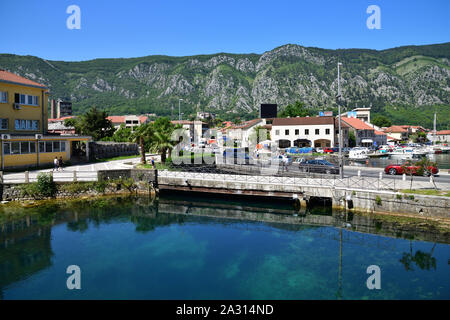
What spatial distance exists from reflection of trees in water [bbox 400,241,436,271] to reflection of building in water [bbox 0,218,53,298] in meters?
21.4

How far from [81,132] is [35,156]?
39.3m

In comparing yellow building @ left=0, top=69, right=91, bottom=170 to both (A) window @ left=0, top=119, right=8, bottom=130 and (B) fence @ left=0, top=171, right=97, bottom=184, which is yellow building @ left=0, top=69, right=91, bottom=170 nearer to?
(A) window @ left=0, top=119, right=8, bottom=130

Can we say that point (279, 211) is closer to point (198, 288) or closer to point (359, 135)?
point (198, 288)

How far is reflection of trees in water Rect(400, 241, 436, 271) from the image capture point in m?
17.8

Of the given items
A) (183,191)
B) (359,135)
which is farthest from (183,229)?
(359,135)

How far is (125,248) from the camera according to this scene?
21047mm

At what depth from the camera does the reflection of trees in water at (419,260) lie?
701 inches

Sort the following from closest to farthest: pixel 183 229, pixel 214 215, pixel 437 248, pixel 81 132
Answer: pixel 437 248, pixel 183 229, pixel 214 215, pixel 81 132

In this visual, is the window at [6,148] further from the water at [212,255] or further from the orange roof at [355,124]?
the orange roof at [355,124]

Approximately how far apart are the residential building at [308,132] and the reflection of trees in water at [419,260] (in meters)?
62.2

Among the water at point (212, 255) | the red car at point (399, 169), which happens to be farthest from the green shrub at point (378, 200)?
the red car at point (399, 169)

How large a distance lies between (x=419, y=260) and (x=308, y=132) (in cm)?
6485

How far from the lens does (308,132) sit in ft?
266

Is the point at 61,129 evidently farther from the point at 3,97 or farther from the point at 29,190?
the point at 29,190
